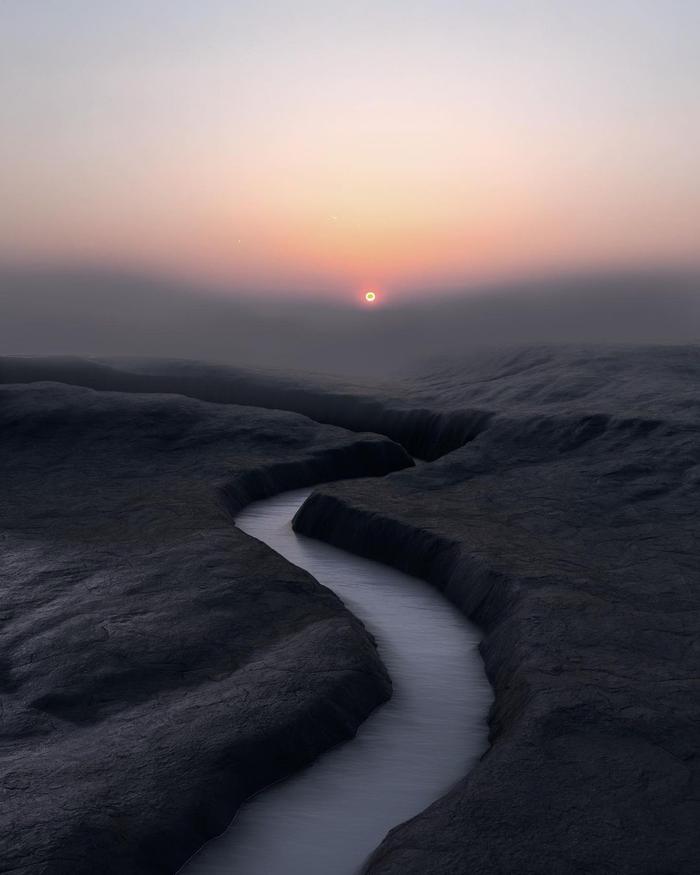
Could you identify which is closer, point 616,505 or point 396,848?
point 396,848

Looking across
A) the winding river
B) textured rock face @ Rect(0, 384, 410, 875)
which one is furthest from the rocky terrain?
textured rock face @ Rect(0, 384, 410, 875)

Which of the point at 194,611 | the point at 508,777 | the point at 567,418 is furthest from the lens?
the point at 567,418

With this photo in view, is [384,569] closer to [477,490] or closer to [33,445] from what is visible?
[477,490]

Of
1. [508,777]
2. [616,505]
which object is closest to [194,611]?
[508,777]

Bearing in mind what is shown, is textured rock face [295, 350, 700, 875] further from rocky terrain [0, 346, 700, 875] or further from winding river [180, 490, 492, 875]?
winding river [180, 490, 492, 875]

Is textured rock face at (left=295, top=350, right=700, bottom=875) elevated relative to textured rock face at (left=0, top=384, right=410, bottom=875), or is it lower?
elevated
